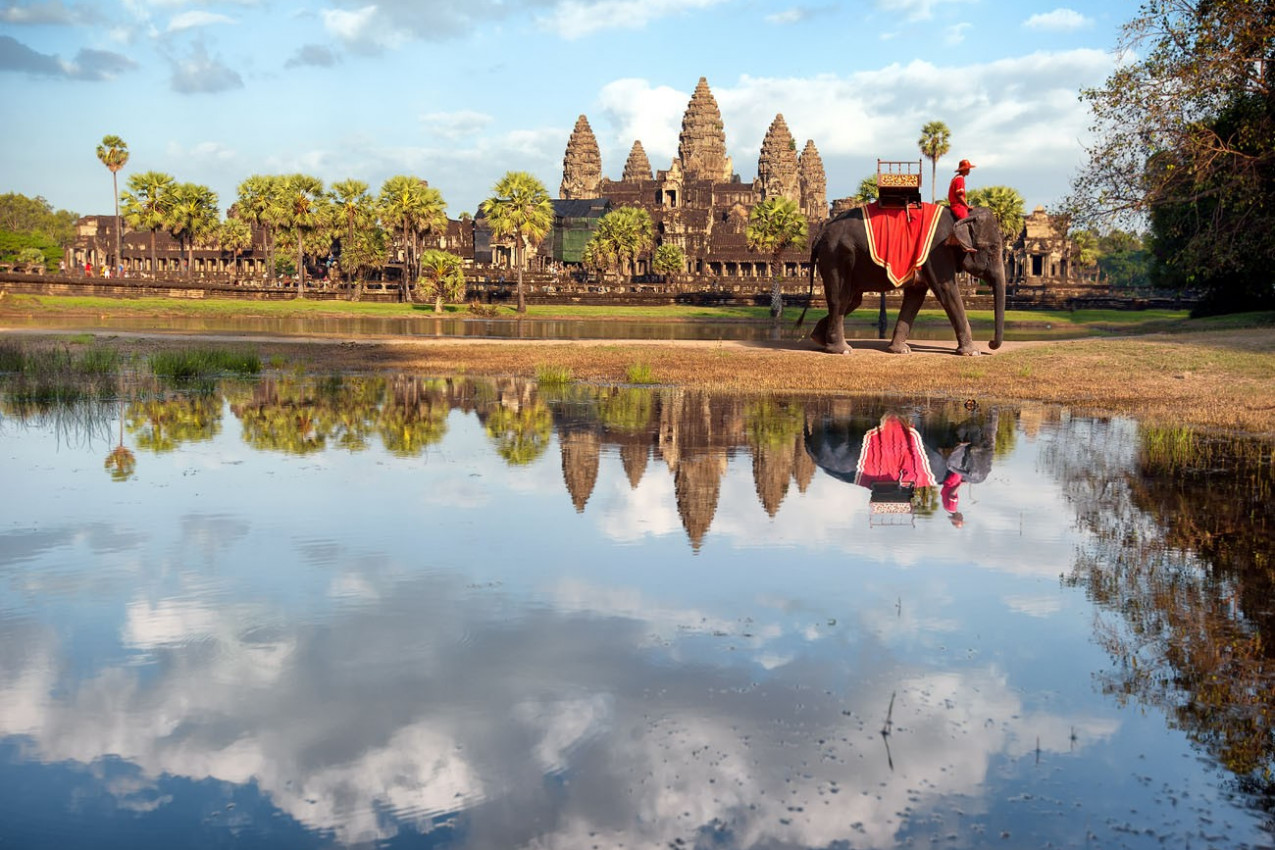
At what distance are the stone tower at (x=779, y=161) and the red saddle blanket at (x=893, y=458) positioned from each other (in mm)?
155741

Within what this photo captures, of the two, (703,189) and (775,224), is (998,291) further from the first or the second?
(703,189)

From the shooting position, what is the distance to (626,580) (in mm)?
9711

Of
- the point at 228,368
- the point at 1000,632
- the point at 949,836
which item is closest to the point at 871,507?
the point at 1000,632

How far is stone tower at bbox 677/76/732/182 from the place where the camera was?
169625mm

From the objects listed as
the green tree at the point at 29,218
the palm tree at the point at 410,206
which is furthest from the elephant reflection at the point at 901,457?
the green tree at the point at 29,218

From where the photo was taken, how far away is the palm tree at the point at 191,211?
106 metres

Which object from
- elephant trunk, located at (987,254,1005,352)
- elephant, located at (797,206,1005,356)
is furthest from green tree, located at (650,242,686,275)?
elephant trunk, located at (987,254,1005,352)

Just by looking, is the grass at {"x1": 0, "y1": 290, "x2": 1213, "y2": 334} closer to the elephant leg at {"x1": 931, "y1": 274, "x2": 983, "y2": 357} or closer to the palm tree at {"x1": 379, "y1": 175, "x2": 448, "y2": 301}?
the palm tree at {"x1": 379, "y1": 175, "x2": 448, "y2": 301}

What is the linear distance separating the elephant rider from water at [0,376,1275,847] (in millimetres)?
17651

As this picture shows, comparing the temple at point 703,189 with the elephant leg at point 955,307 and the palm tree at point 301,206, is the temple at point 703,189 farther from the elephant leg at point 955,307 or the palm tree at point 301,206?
the elephant leg at point 955,307

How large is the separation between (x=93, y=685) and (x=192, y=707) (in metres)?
0.76

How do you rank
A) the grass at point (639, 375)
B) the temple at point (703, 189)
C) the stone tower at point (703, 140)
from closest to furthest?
the grass at point (639, 375) → the temple at point (703, 189) → the stone tower at point (703, 140)

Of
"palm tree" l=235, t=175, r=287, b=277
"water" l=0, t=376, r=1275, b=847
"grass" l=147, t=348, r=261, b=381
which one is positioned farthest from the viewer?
"palm tree" l=235, t=175, r=287, b=277

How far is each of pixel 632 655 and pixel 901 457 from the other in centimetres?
913
